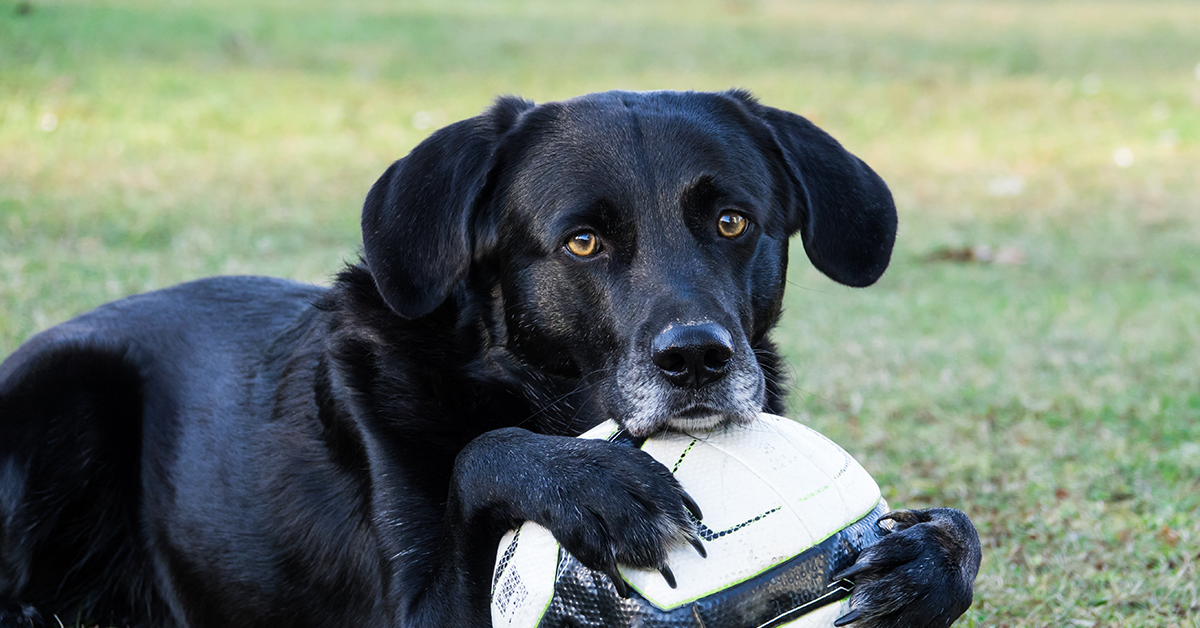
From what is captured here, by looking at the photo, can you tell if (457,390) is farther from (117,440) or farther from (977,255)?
(977,255)

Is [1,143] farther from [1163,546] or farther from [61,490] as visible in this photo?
[1163,546]

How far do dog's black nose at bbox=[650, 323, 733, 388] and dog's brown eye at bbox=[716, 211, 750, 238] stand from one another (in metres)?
0.48

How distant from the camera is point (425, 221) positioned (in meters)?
3.27

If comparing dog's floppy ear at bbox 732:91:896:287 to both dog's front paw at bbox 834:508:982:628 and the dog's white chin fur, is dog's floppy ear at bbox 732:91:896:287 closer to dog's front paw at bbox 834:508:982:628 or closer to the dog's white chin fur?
the dog's white chin fur

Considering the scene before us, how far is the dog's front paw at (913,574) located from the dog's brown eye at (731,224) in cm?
91

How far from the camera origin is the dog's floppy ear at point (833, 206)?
3584mm

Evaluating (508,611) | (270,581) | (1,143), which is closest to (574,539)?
(508,611)

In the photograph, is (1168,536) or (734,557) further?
(1168,536)

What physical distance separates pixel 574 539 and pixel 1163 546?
8.67ft

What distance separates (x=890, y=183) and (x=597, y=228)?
1048 cm

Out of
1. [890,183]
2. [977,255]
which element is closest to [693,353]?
[977,255]

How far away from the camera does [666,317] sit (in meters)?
2.93

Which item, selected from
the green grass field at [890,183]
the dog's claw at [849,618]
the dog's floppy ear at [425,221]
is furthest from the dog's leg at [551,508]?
the green grass field at [890,183]

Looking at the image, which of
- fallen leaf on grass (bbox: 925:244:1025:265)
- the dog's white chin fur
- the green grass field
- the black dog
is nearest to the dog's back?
the black dog
